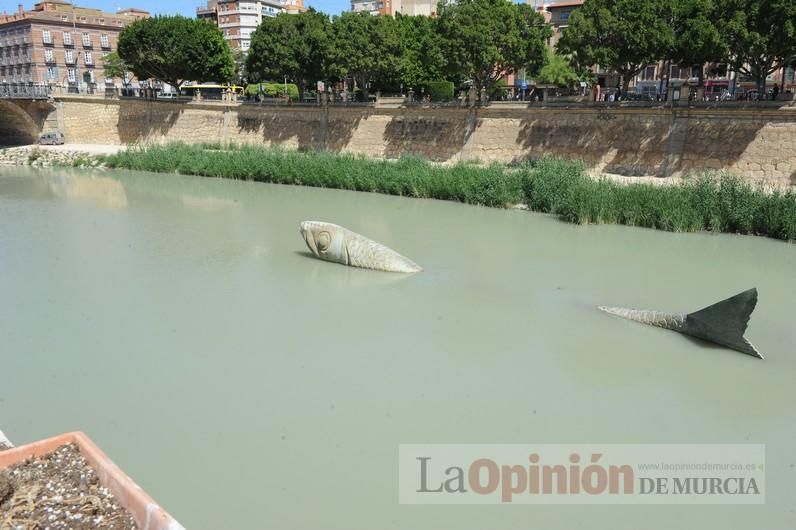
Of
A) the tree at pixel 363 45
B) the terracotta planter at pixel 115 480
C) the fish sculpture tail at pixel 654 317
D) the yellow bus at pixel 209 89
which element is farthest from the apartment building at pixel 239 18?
the terracotta planter at pixel 115 480

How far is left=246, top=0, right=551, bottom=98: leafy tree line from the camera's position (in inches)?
1051

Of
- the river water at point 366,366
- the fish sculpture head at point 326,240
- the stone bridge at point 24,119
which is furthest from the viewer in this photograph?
the stone bridge at point 24,119

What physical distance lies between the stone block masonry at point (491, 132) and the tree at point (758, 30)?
5.48 feet

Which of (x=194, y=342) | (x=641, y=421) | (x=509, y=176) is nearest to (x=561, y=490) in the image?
(x=641, y=421)

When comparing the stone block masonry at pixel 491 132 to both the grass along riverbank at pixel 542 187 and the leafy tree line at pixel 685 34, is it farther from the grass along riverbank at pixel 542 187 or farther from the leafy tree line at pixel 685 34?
the grass along riverbank at pixel 542 187

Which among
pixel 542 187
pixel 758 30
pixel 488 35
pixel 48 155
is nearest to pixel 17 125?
pixel 48 155

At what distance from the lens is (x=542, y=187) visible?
19812 mm

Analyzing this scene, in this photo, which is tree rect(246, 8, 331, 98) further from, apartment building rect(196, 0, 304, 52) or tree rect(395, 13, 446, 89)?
apartment building rect(196, 0, 304, 52)

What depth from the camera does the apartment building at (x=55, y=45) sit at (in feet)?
198

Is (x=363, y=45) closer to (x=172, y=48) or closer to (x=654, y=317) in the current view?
(x=172, y=48)

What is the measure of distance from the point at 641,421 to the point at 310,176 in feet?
64.8

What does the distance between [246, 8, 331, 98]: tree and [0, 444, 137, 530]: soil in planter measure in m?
29.0

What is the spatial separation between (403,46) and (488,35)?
681 cm

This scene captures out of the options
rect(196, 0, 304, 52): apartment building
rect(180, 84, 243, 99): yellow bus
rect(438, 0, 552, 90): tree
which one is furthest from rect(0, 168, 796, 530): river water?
rect(196, 0, 304, 52): apartment building
